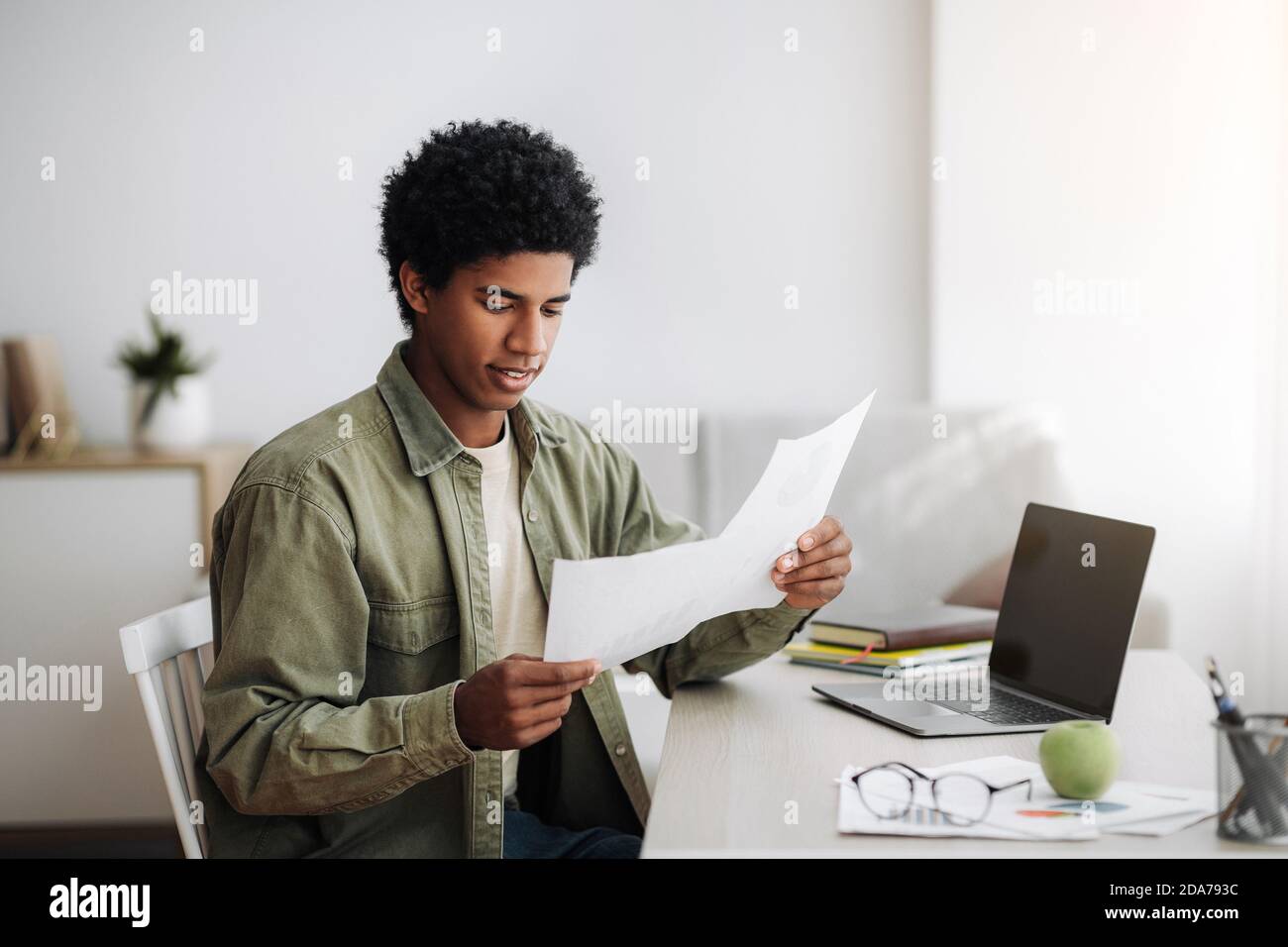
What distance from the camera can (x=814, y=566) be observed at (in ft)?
3.82

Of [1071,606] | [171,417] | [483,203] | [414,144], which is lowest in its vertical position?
[1071,606]

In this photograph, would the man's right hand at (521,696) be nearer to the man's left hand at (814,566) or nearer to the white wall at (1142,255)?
the man's left hand at (814,566)

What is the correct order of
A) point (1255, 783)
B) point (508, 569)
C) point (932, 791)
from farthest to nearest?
point (508, 569), point (932, 791), point (1255, 783)

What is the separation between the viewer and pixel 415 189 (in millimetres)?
1283

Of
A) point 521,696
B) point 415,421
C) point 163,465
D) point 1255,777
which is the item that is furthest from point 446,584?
point 163,465

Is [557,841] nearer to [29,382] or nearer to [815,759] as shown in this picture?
[815,759]

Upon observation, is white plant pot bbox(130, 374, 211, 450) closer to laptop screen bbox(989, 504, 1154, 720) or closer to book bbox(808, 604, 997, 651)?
book bbox(808, 604, 997, 651)

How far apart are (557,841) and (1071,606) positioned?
59 centimetres

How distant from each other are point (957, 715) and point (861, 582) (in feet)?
3.66

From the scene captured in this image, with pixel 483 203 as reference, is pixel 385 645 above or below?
below

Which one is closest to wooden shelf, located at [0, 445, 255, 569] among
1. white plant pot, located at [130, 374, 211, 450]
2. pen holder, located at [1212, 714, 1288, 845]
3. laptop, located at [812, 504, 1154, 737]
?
white plant pot, located at [130, 374, 211, 450]

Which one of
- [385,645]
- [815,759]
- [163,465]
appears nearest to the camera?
[815,759]

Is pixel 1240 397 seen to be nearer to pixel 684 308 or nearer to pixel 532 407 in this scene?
pixel 684 308
